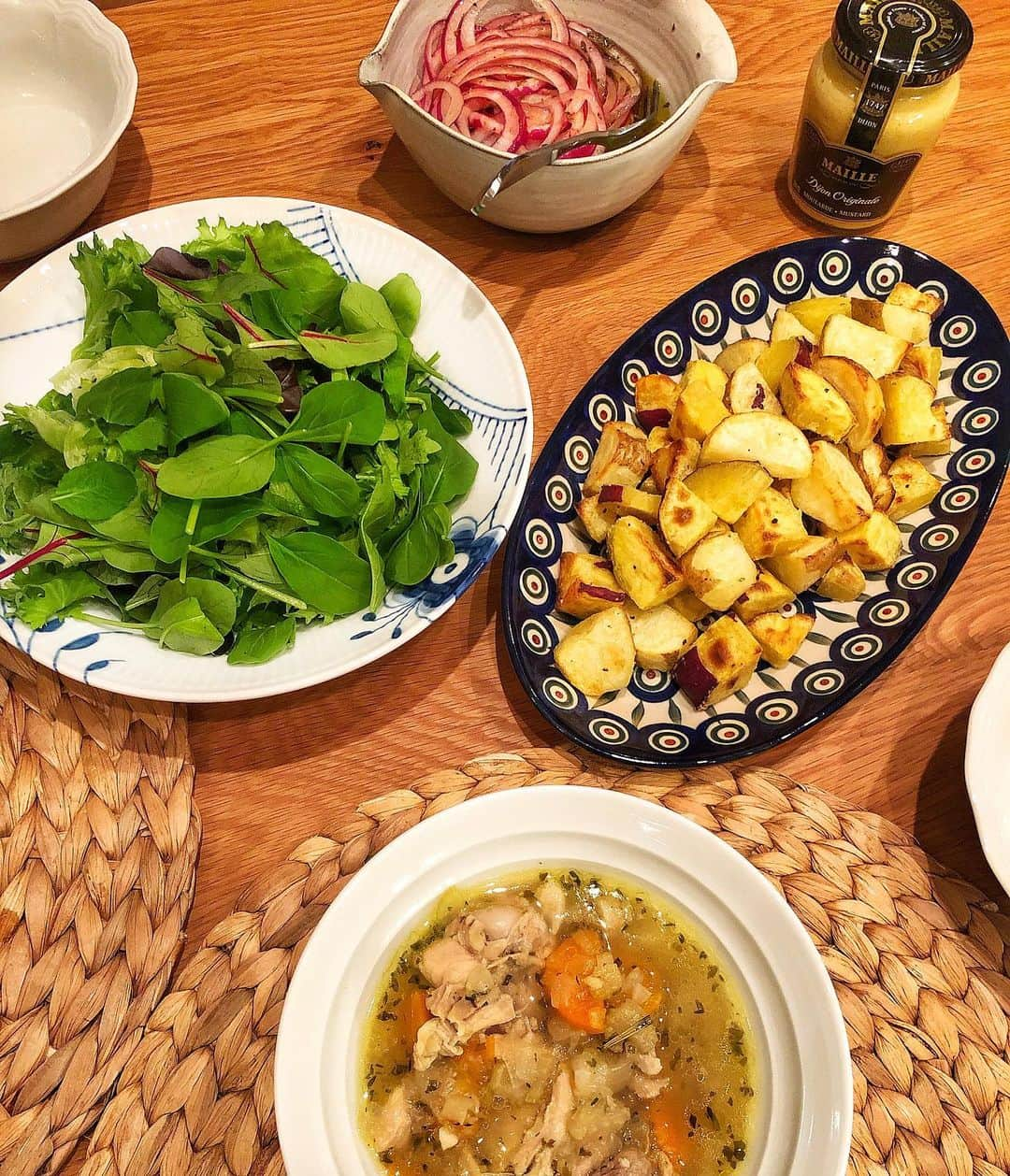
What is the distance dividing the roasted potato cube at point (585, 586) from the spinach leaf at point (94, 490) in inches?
23.0

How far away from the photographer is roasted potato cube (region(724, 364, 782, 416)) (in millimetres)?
1312

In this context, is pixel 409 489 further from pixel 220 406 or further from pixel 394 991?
pixel 394 991

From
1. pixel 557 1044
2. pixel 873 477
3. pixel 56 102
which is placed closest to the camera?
pixel 557 1044

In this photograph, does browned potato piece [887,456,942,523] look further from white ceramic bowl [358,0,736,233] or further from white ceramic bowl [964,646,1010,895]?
white ceramic bowl [358,0,736,233]

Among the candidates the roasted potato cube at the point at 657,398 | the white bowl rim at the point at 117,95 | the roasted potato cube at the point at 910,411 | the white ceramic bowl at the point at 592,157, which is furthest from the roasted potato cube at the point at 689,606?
the white bowl rim at the point at 117,95

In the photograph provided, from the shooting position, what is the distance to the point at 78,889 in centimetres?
115

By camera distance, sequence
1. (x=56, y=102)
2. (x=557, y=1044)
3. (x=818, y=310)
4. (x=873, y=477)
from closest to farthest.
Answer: (x=557, y=1044)
(x=873, y=477)
(x=818, y=310)
(x=56, y=102)

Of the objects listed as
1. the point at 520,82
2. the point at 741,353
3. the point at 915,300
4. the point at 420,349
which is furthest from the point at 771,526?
the point at 520,82

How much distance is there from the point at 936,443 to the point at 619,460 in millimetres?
448

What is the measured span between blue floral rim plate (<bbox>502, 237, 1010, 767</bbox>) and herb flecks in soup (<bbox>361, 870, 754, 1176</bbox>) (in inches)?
8.9

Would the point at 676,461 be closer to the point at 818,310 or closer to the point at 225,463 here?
the point at 818,310

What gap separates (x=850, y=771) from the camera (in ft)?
4.20

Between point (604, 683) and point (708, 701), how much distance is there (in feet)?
0.46

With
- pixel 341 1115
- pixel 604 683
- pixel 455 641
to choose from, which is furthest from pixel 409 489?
pixel 341 1115
